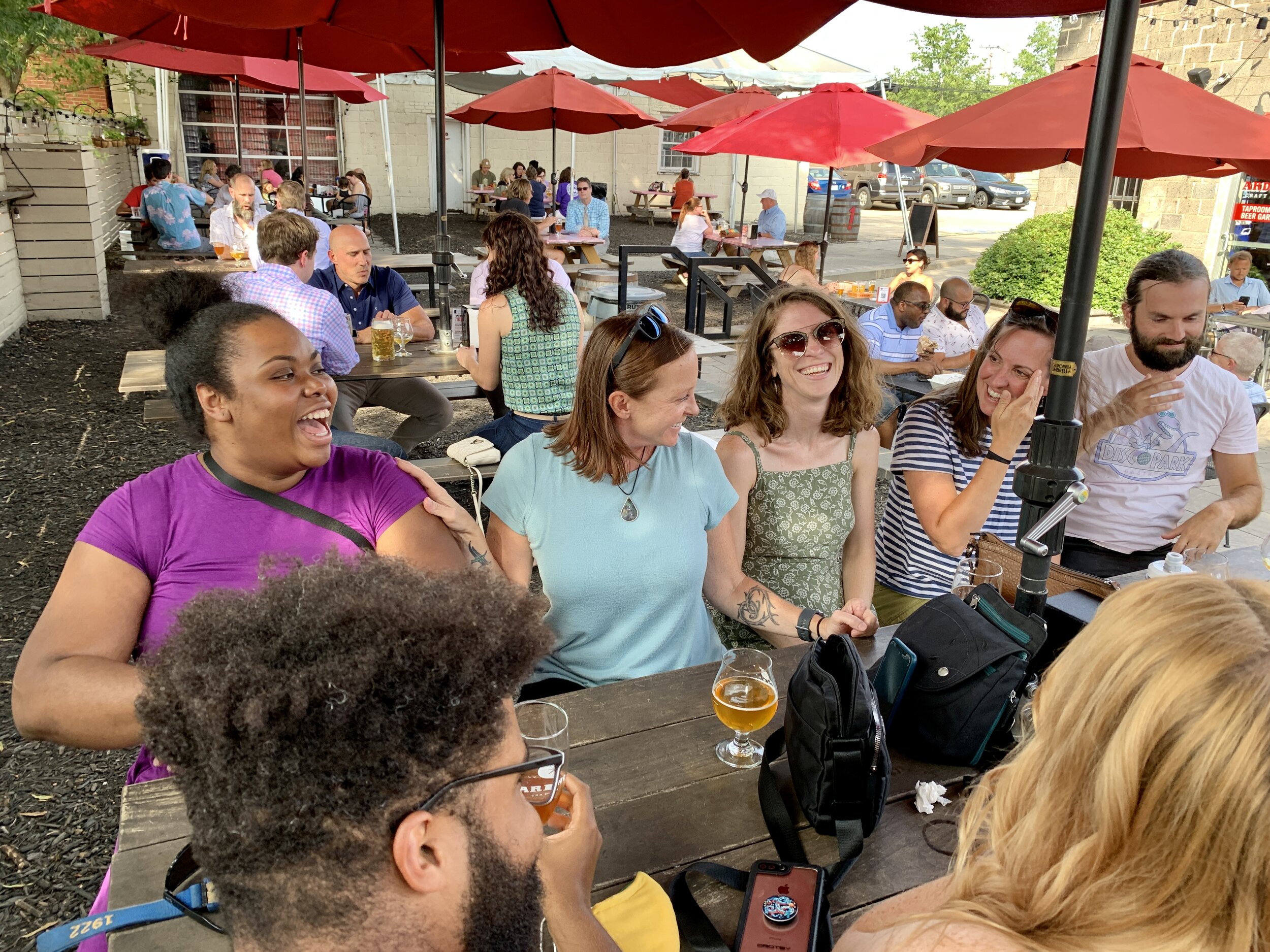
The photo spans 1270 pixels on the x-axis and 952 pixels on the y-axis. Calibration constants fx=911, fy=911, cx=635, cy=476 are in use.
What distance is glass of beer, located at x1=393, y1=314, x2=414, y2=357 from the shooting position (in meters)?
5.65

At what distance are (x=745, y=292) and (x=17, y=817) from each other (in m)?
11.9

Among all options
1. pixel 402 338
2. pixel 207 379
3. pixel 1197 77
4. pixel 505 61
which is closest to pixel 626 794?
pixel 207 379

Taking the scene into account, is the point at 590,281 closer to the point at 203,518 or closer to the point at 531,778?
the point at 203,518

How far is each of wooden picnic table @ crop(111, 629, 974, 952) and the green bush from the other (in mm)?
12034

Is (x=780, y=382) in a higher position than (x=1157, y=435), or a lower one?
higher

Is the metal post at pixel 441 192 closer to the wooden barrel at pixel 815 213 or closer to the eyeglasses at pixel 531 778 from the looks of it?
the eyeglasses at pixel 531 778

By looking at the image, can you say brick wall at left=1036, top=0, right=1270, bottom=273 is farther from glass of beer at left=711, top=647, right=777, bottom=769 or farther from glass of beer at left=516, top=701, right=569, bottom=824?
glass of beer at left=516, top=701, right=569, bottom=824

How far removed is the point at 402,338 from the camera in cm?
572

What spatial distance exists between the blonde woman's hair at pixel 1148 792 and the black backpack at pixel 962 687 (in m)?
0.62

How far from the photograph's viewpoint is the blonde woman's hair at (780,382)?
9.68 ft

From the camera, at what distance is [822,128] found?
811cm

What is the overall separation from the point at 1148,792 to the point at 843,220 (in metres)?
20.8

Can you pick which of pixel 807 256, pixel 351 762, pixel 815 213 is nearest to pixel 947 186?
pixel 815 213

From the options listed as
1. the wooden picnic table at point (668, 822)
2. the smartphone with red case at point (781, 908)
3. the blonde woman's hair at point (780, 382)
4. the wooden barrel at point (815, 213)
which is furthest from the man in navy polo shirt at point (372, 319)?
the wooden barrel at point (815, 213)
